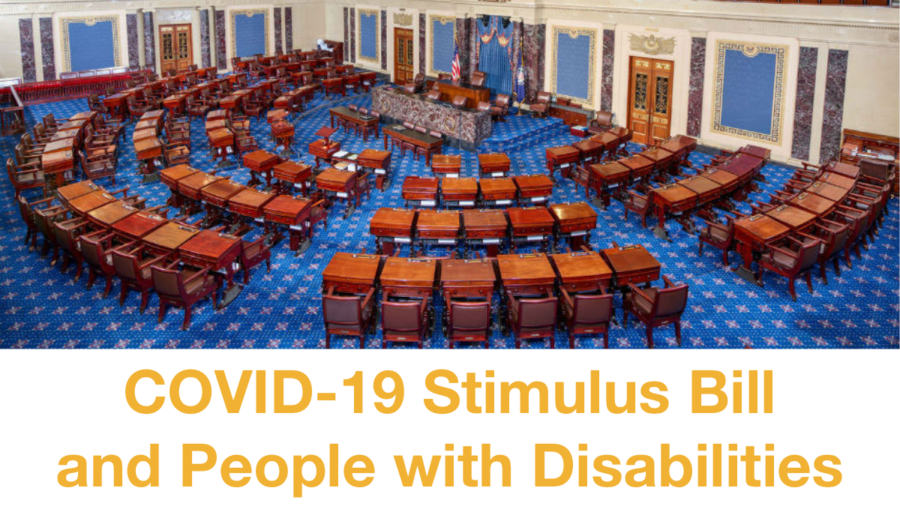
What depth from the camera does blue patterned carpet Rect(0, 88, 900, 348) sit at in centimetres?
845

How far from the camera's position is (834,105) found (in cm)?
1409

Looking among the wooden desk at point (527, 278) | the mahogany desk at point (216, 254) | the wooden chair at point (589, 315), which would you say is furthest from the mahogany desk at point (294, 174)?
the wooden chair at point (589, 315)

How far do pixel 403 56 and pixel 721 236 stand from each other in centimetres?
1689

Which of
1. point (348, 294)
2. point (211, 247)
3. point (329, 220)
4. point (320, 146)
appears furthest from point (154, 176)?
point (348, 294)

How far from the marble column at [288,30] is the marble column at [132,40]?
567 centimetres

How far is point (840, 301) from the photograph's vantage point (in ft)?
30.6

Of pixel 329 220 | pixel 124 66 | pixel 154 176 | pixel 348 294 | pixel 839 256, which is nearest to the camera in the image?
pixel 348 294

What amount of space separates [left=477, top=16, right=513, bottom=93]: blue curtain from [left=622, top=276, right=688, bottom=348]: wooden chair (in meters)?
13.3

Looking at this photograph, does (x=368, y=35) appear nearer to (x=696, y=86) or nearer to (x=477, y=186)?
(x=696, y=86)

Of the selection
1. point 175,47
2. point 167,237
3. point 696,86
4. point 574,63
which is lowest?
point 167,237

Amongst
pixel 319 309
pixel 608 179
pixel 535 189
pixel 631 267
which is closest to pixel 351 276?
pixel 319 309

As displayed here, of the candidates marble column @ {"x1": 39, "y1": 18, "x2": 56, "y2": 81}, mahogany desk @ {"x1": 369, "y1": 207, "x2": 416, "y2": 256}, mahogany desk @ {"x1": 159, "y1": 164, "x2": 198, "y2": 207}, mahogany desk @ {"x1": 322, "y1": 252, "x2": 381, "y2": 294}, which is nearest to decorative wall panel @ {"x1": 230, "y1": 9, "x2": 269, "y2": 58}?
marble column @ {"x1": 39, "y1": 18, "x2": 56, "y2": 81}

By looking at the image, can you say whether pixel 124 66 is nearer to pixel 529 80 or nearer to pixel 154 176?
pixel 154 176

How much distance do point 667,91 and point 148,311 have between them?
13.0 meters
